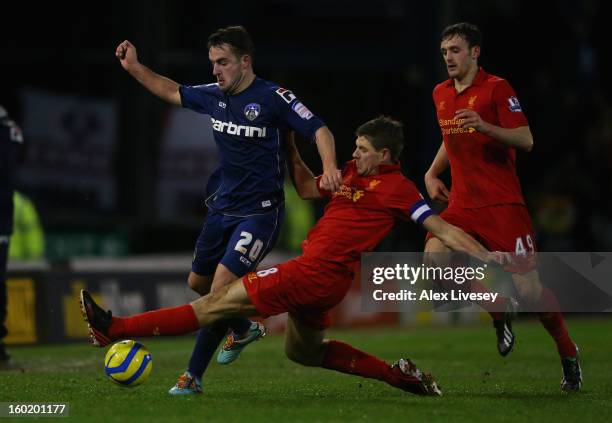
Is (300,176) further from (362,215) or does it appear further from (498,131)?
(498,131)

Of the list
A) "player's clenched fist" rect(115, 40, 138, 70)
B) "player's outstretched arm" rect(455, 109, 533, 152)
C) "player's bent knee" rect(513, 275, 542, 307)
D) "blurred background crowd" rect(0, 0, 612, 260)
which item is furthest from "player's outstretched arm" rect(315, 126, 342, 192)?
"blurred background crowd" rect(0, 0, 612, 260)

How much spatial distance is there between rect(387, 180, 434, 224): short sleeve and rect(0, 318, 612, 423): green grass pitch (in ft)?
3.99

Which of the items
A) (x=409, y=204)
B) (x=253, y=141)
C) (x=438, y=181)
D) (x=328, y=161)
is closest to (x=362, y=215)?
(x=409, y=204)

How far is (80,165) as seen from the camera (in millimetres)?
21422

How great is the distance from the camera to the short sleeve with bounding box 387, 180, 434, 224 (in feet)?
26.9

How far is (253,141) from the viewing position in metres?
8.84

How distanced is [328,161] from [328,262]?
65 centimetres

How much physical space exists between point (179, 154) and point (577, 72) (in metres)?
7.52

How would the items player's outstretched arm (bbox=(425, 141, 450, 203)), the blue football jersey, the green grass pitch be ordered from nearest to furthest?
the green grass pitch
the blue football jersey
player's outstretched arm (bbox=(425, 141, 450, 203))

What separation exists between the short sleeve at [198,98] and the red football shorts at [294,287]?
1.43 m

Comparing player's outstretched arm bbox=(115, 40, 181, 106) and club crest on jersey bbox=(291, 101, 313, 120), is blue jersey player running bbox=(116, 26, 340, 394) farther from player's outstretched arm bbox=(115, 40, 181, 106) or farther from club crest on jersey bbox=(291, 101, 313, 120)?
player's outstretched arm bbox=(115, 40, 181, 106)

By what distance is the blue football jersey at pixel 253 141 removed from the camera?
28.9 ft

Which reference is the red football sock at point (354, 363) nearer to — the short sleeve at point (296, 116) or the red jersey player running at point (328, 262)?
the red jersey player running at point (328, 262)

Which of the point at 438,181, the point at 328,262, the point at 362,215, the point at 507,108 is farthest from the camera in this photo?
the point at 438,181
